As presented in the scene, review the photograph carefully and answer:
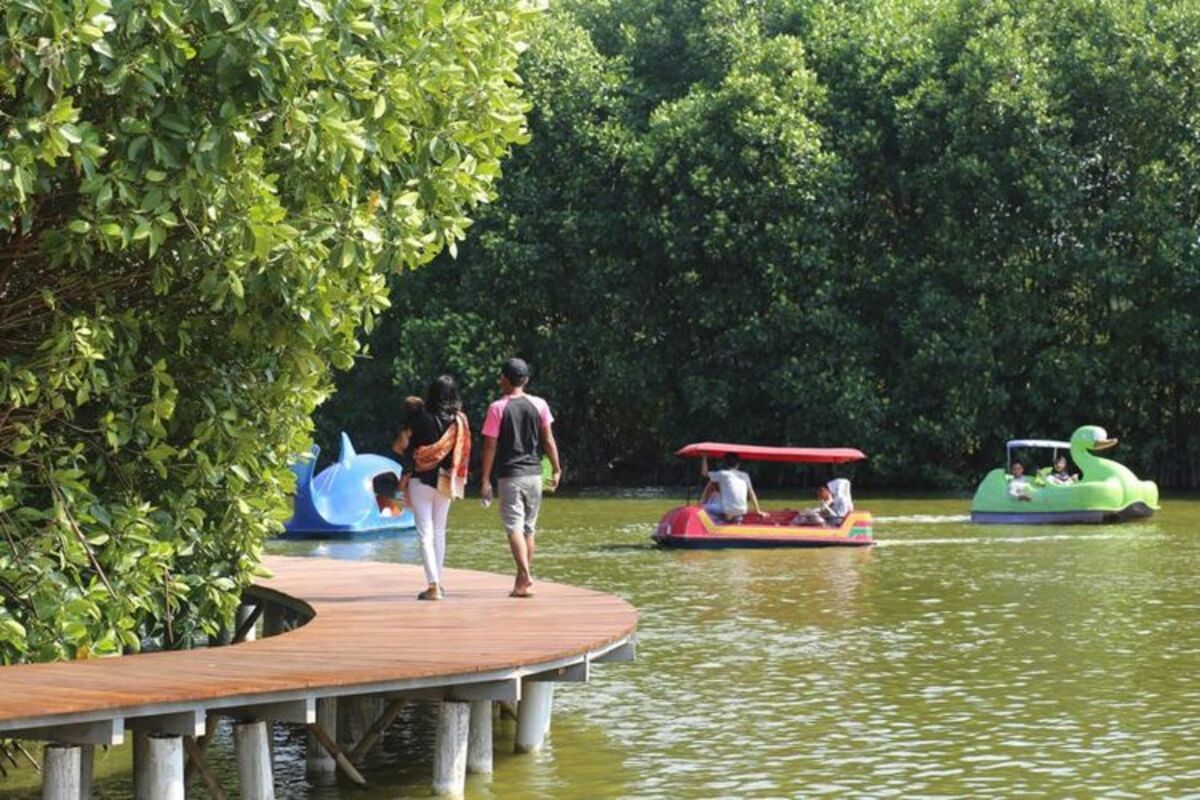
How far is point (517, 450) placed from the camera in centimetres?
1370

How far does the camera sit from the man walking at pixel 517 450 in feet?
44.8

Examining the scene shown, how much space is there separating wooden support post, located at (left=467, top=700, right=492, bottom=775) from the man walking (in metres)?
2.52

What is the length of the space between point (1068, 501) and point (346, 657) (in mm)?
22220

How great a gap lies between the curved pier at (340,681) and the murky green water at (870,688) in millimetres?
321

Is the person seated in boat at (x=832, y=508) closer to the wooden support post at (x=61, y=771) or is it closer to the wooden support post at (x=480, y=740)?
the wooden support post at (x=480, y=740)

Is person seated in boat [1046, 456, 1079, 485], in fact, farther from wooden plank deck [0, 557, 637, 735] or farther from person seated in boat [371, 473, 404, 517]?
wooden plank deck [0, 557, 637, 735]

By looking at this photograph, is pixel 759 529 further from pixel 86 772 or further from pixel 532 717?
pixel 86 772

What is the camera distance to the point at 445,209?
1193 cm

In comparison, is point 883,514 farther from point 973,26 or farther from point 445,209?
point 445,209

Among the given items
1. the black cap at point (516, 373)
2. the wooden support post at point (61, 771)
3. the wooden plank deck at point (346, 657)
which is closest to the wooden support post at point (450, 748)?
the wooden plank deck at point (346, 657)

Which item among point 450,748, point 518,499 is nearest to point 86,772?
point 450,748

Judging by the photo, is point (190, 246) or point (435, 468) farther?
point (435, 468)

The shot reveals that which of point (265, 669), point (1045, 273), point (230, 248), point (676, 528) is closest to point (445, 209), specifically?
point (230, 248)

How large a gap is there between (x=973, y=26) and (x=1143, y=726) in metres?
32.0
